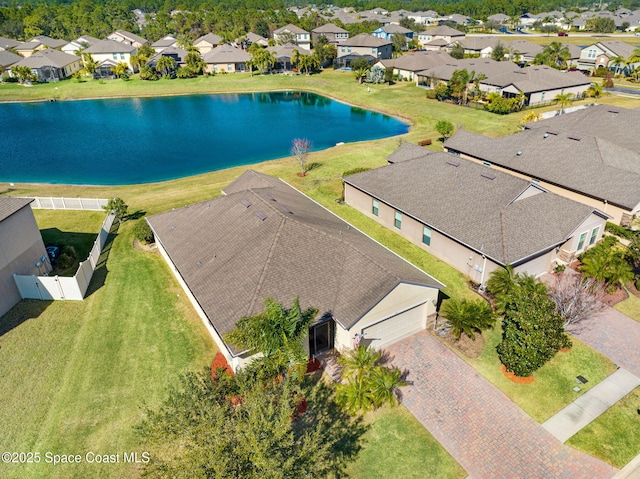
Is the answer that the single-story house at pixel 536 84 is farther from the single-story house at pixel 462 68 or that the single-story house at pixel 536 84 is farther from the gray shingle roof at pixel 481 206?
the gray shingle roof at pixel 481 206

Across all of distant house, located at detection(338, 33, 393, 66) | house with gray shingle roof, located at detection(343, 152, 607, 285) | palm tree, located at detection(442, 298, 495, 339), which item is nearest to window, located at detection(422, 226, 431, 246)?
house with gray shingle roof, located at detection(343, 152, 607, 285)

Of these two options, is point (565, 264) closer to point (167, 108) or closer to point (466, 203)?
point (466, 203)

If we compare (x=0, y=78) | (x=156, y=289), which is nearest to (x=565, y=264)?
(x=156, y=289)

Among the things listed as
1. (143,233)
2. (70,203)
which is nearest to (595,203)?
(143,233)

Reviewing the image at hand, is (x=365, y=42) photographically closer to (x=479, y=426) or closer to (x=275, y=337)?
(x=275, y=337)

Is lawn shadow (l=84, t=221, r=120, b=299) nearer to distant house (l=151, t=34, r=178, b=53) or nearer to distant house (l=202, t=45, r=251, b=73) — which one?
distant house (l=202, t=45, r=251, b=73)

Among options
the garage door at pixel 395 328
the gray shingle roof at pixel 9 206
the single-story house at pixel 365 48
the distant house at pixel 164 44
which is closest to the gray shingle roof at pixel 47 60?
the distant house at pixel 164 44
